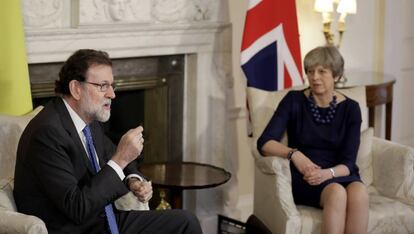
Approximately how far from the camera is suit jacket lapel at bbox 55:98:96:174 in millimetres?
2855

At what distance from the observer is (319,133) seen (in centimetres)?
378

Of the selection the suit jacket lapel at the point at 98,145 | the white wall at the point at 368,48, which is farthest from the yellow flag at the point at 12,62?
the white wall at the point at 368,48

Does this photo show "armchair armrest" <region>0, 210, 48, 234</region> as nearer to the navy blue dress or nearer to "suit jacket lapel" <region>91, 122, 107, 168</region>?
"suit jacket lapel" <region>91, 122, 107, 168</region>

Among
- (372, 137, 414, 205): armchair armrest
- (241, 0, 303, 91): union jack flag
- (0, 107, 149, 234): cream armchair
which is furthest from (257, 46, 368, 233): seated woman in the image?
(0, 107, 149, 234): cream armchair

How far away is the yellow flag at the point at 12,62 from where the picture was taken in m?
3.46

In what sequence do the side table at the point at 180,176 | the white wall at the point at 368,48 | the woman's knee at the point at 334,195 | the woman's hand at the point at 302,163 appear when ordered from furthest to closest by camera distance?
1. the white wall at the point at 368,48
2. the side table at the point at 180,176
3. the woman's hand at the point at 302,163
4. the woman's knee at the point at 334,195

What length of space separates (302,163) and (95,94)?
1.15 meters

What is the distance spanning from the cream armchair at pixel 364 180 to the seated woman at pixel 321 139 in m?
0.07

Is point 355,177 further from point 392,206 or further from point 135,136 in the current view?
point 135,136

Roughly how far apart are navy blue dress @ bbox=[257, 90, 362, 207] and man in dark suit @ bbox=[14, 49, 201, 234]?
94 cm

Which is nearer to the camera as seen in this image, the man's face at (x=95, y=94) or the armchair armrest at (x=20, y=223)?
the armchair armrest at (x=20, y=223)

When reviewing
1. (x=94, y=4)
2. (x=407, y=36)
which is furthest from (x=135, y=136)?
(x=407, y=36)

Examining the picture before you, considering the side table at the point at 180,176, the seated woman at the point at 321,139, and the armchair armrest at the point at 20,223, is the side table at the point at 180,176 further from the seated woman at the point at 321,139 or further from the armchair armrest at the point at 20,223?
the armchair armrest at the point at 20,223

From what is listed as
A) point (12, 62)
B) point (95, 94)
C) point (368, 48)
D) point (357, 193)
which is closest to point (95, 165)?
point (95, 94)
